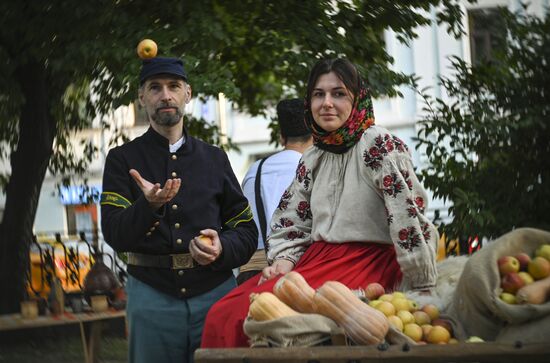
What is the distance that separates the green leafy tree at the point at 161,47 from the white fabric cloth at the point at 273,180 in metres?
2.27

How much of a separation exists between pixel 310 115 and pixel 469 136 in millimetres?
3047

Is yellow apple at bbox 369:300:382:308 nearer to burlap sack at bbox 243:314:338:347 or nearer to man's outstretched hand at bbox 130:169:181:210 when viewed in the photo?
burlap sack at bbox 243:314:338:347

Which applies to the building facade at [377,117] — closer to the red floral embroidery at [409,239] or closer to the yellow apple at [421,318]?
the red floral embroidery at [409,239]

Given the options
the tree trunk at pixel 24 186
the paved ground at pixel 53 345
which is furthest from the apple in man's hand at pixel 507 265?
the tree trunk at pixel 24 186

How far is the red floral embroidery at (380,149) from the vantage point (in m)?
3.95

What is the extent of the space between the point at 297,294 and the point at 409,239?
2.03 feet

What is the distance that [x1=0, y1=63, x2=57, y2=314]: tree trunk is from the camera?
405 inches

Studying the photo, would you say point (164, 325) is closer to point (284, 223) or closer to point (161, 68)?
point (284, 223)

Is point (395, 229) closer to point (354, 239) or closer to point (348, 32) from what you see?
point (354, 239)

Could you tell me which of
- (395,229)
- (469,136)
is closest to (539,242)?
(395,229)

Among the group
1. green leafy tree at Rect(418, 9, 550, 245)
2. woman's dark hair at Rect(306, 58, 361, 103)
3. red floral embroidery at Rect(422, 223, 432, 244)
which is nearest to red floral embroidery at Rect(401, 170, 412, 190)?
red floral embroidery at Rect(422, 223, 432, 244)

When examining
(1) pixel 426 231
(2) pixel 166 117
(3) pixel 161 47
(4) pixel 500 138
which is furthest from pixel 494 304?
(3) pixel 161 47

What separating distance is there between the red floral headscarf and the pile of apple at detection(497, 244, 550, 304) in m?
0.93

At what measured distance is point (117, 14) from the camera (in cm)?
796
